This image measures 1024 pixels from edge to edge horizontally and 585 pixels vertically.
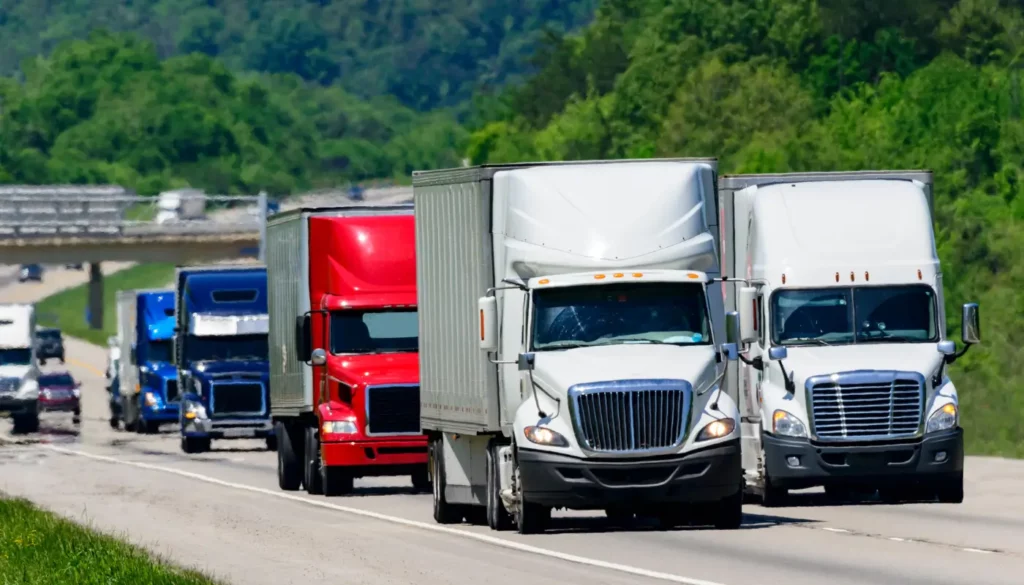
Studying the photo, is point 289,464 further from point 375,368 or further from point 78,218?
point 78,218

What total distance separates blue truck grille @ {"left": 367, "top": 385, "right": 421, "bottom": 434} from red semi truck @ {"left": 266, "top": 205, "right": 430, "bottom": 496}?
0.01 meters

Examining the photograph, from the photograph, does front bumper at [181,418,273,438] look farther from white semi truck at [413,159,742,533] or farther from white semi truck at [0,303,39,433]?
white semi truck at [413,159,742,533]

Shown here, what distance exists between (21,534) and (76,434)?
129 ft

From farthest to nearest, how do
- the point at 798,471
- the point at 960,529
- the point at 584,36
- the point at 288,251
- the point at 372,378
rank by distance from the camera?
the point at 584,36
the point at 288,251
the point at 372,378
the point at 798,471
the point at 960,529

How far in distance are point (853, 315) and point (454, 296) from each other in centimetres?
458

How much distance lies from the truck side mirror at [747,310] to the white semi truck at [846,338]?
19 mm

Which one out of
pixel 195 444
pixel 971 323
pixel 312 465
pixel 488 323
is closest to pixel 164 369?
pixel 195 444

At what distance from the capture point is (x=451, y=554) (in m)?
21.9

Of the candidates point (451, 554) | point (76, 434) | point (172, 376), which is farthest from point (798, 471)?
point (76, 434)

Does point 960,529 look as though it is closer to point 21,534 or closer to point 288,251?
point 21,534

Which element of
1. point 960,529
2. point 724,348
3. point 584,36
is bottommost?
point 960,529

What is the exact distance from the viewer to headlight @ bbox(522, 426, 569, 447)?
23.4m

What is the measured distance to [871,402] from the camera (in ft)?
87.6

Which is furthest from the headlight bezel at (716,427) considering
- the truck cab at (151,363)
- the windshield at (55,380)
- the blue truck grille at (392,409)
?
the windshield at (55,380)
